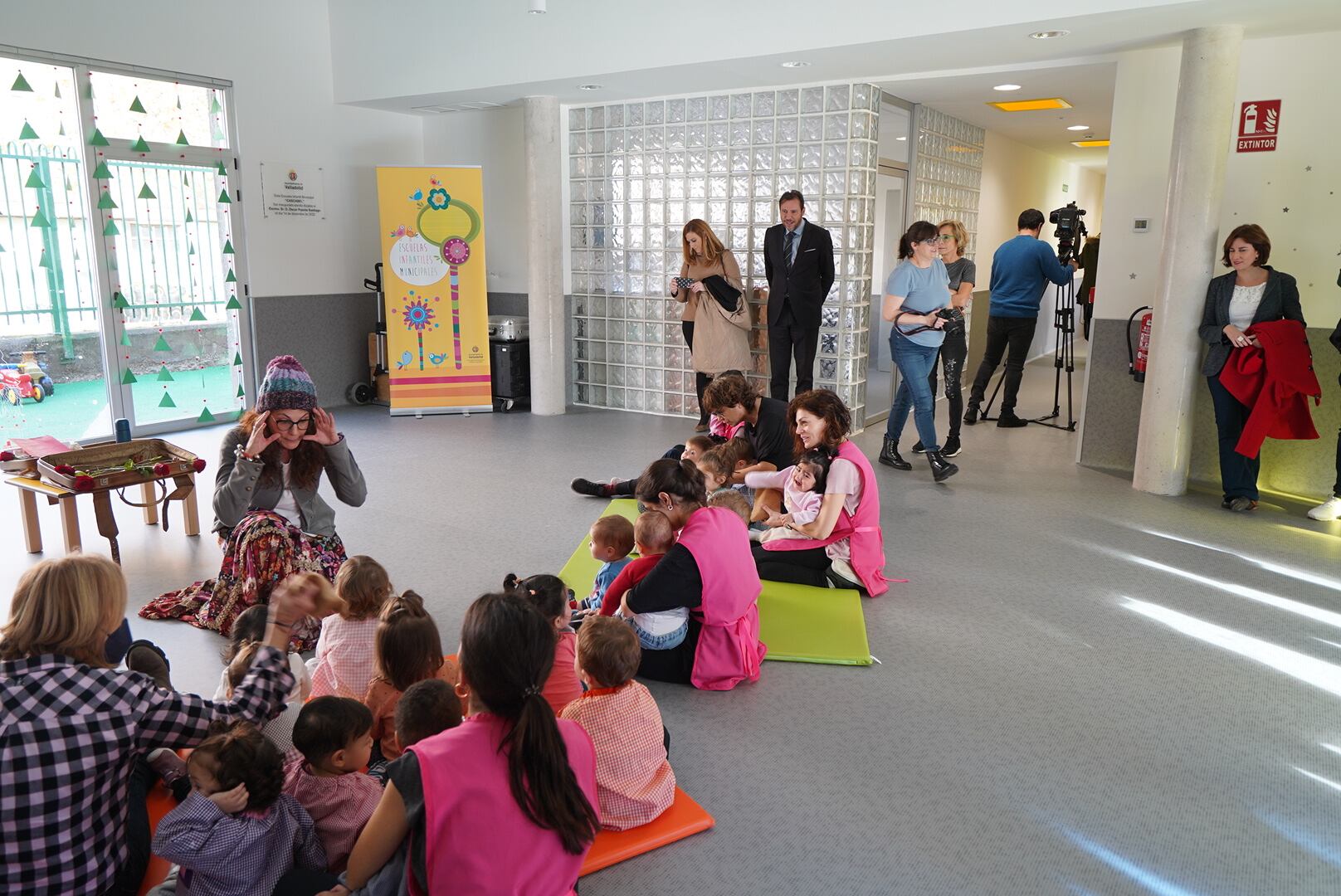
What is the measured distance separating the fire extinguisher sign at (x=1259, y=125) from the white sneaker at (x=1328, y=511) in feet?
6.69

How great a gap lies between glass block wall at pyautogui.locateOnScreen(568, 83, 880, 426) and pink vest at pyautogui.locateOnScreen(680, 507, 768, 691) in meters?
4.11

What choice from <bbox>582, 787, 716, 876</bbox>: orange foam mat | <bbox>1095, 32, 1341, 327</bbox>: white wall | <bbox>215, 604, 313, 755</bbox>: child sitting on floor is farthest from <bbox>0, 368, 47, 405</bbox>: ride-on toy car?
<bbox>1095, 32, 1341, 327</bbox>: white wall

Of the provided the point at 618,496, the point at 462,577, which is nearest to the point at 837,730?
the point at 462,577

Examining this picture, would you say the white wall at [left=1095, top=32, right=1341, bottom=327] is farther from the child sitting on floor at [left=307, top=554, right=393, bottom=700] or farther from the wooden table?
the wooden table

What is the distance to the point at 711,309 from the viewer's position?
281 inches

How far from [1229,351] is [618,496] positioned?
3540 millimetres

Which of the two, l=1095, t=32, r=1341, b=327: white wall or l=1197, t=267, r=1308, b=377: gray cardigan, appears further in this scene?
l=1095, t=32, r=1341, b=327: white wall

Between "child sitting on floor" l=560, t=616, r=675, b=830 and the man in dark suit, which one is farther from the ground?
the man in dark suit

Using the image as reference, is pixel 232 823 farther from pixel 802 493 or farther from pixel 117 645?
pixel 802 493

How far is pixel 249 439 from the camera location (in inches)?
139


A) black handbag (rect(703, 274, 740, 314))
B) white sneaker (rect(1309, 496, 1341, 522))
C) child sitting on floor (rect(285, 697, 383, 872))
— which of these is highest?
black handbag (rect(703, 274, 740, 314))

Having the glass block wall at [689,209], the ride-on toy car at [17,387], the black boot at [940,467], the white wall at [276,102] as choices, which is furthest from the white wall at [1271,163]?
the ride-on toy car at [17,387]

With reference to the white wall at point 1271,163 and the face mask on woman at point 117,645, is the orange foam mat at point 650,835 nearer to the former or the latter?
the face mask on woman at point 117,645

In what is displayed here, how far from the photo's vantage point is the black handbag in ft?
23.2
